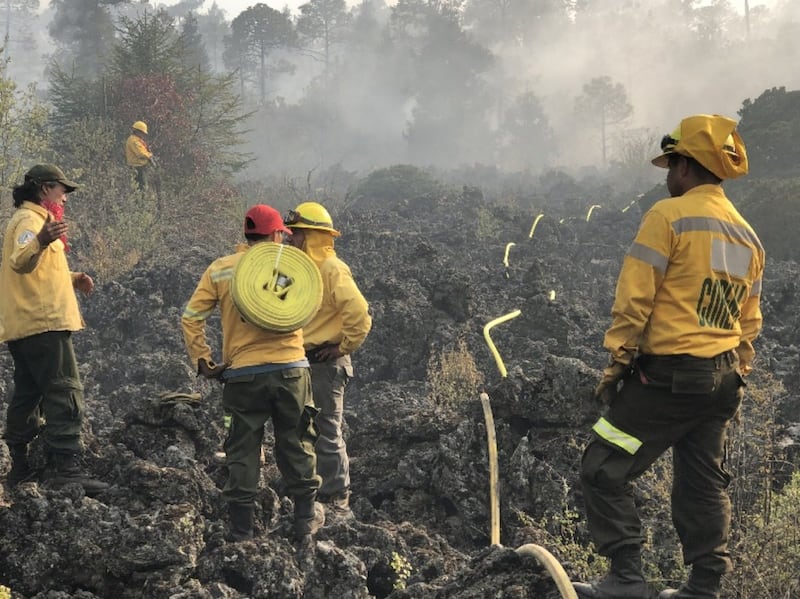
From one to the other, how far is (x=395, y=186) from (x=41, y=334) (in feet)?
67.0

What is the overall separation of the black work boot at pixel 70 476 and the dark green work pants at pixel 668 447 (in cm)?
276

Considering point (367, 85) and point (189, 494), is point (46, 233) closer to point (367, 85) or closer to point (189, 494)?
point (189, 494)

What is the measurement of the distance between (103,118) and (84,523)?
534 inches

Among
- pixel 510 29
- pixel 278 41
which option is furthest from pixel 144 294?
pixel 510 29

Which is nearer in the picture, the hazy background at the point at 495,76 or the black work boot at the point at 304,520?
the black work boot at the point at 304,520

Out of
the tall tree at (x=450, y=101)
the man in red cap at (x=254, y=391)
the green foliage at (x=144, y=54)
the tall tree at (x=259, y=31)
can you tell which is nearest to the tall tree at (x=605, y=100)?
the tall tree at (x=450, y=101)

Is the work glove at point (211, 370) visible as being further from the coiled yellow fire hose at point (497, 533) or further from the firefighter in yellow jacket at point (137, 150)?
the firefighter in yellow jacket at point (137, 150)

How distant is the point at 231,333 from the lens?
11.9 feet

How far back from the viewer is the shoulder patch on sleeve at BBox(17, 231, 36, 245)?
359 cm

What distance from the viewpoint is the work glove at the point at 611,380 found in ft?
8.36

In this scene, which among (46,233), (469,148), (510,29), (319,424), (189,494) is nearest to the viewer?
Answer: (46,233)

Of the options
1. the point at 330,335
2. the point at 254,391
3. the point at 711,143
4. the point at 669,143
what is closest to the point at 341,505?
the point at 330,335

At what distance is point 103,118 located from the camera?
1485 centimetres

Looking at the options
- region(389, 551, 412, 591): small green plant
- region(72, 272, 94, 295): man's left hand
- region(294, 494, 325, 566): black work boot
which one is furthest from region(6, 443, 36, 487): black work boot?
region(389, 551, 412, 591): small green plant
